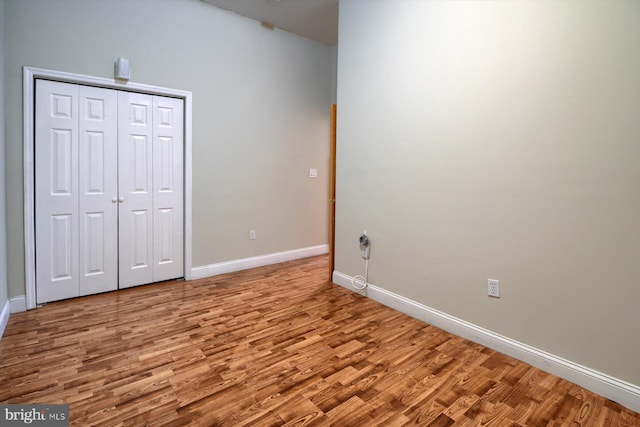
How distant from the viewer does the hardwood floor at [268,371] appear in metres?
1.70

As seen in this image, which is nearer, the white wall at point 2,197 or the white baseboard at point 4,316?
the white baseboard at point 4,316

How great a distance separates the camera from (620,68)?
1783mm

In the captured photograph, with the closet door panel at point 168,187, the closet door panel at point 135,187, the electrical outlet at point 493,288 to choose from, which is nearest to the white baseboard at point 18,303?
the closet door panel at point 135,187

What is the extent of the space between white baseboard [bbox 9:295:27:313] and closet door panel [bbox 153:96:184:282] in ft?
3.44

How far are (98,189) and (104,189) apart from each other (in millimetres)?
48

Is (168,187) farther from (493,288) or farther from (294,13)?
(493,288)

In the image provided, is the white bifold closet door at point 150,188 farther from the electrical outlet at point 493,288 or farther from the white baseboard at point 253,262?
the electrical outlet at point 493,288

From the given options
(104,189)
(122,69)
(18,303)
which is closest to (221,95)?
(122,69)

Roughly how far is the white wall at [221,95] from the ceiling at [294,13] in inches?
4.6

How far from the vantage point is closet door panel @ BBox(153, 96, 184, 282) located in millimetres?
3529

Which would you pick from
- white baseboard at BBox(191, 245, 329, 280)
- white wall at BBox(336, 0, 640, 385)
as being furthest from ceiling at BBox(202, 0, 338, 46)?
white baseboard at BBox(191, 245, 329, 280)

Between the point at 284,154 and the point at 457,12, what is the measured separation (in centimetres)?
262

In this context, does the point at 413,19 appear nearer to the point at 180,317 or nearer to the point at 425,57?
the point at 425,57

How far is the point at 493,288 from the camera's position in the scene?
2.36 metres
